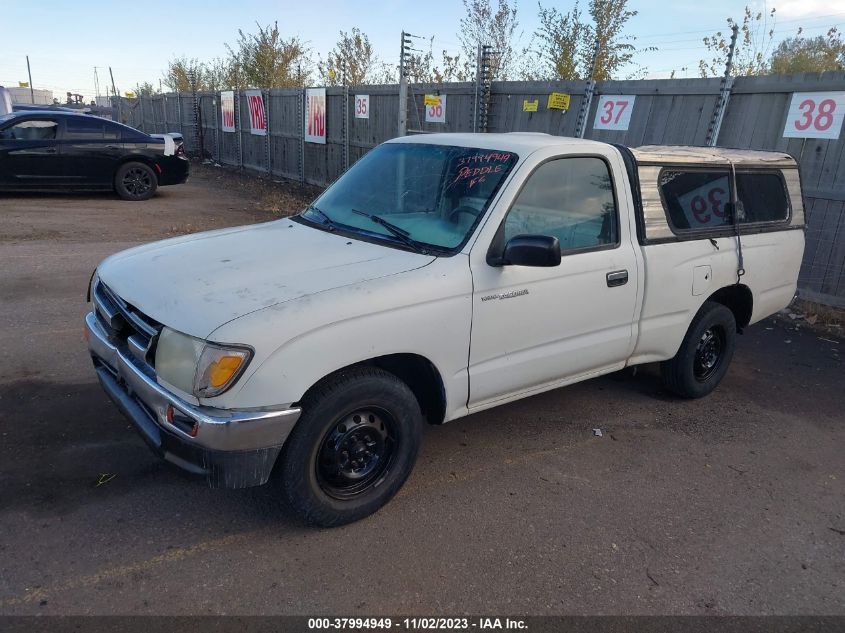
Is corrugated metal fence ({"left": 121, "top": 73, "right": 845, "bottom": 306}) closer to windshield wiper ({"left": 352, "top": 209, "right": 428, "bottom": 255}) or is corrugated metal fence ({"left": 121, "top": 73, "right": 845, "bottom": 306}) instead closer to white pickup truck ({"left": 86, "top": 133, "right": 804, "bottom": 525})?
white pickup truck ({"left": 86, "top": 133, "right": 804, "bottom": 525})

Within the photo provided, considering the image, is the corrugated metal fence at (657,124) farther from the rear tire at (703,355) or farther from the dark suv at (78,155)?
the dark suv at (78,155)

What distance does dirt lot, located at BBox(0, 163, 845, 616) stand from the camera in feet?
9.20

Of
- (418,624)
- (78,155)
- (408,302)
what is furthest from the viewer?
(78,155)

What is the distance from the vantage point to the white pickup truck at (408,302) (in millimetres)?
2770

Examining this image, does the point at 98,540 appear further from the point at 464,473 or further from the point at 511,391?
the point at 511,391

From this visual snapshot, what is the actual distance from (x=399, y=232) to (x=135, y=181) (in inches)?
452

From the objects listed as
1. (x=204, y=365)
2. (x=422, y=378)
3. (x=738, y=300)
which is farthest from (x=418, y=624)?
(x=738, y=300)

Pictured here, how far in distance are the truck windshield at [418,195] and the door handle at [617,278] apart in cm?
93

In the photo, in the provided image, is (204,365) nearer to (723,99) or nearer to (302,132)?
(723,99)

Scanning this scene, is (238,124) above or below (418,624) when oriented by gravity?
above

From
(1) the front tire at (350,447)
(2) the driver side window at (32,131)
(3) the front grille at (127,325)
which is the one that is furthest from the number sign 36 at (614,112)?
(2) the driver side window at (32,131)

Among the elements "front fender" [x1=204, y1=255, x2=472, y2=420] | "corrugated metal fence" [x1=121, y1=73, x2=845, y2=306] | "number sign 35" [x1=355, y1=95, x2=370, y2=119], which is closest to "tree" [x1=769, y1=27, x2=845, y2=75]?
"corrugated metal fence" [x1=121, y1=73, x2=845, y2=306]

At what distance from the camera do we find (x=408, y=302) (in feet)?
10.2

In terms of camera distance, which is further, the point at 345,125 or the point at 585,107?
the point at 345,125
